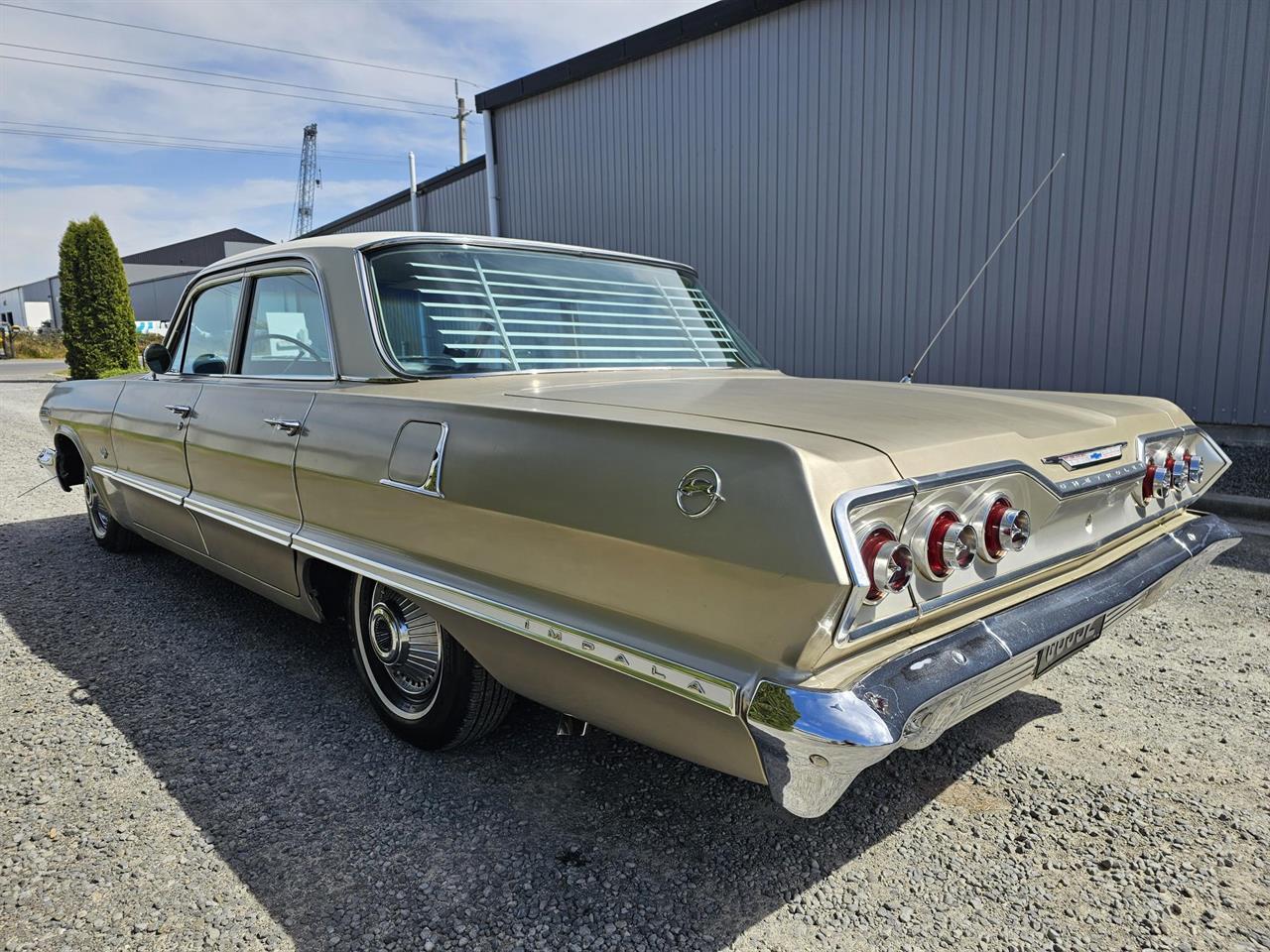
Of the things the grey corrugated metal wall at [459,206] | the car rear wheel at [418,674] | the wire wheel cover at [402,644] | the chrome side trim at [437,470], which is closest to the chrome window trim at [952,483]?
the chrome side trim at [437,470]

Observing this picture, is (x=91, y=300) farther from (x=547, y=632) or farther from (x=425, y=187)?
(x=547, y=632)

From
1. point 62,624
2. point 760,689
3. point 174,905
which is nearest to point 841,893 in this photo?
point 760,689

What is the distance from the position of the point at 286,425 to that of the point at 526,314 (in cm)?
89

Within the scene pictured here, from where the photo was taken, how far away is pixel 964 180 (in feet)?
25.3

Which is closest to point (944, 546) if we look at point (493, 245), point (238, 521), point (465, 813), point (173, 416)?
point (465, 813)

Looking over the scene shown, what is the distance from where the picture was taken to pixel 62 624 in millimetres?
3844

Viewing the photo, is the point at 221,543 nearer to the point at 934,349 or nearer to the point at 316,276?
the point at 316,276

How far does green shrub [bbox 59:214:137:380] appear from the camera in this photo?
21484 millimetres

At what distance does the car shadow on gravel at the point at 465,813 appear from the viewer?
1945 mm

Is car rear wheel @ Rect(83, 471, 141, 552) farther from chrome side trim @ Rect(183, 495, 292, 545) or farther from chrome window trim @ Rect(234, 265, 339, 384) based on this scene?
chrome window trim @ Rect(234, 265, 339, 384)

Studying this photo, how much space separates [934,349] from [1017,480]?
674 centimetres

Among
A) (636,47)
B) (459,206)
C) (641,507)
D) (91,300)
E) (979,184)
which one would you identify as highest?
(636,47)

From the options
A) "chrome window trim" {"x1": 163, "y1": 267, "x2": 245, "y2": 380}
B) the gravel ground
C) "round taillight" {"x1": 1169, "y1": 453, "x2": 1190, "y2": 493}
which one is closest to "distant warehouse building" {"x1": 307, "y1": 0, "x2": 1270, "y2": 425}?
the gravel ground

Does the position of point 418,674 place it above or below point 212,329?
below
